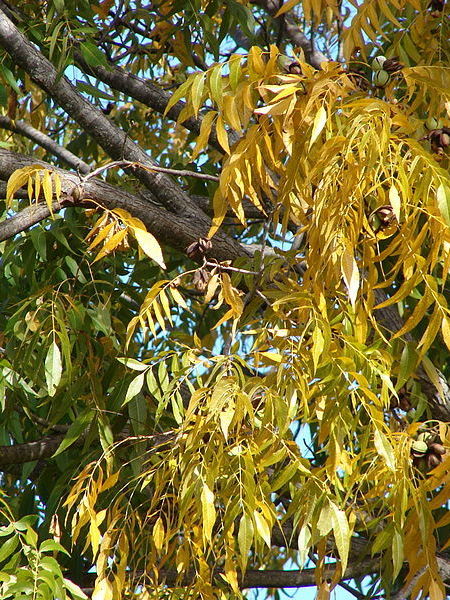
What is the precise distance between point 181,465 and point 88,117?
3.77 ft

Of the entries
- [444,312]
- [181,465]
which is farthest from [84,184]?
[444,312]

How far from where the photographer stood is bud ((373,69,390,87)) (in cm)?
169

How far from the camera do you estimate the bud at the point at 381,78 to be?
169 cm

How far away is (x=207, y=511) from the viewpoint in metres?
1.33

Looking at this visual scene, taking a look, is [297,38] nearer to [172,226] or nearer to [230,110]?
[172,226]

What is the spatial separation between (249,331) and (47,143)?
137 cm

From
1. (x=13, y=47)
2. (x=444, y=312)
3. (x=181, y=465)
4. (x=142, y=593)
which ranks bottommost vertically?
(x=142, y=593)

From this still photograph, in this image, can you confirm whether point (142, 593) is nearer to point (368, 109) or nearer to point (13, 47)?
point (368, 109)

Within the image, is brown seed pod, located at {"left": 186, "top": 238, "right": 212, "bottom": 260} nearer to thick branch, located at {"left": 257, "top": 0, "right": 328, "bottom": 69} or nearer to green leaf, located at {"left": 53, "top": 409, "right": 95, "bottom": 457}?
green leaf, located at {"left": 53, "top": 409, "right": 95, "bottom": 457}

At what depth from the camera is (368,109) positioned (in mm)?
1340

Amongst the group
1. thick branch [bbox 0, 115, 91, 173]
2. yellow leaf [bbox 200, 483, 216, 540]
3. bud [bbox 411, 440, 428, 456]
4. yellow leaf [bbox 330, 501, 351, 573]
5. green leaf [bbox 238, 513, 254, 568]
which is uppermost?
thick branch [bbox 0, 115, 91, 173]

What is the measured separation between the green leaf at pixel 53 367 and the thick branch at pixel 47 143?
0.69m

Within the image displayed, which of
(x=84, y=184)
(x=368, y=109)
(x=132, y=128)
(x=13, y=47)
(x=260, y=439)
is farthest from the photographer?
(x=132, y=128)

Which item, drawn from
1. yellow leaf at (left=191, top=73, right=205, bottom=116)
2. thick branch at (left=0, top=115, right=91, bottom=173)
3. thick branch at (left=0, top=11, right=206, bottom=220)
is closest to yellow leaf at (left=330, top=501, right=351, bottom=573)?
yellow leaf at (left=191, top=73, right=205, bottom=116)
